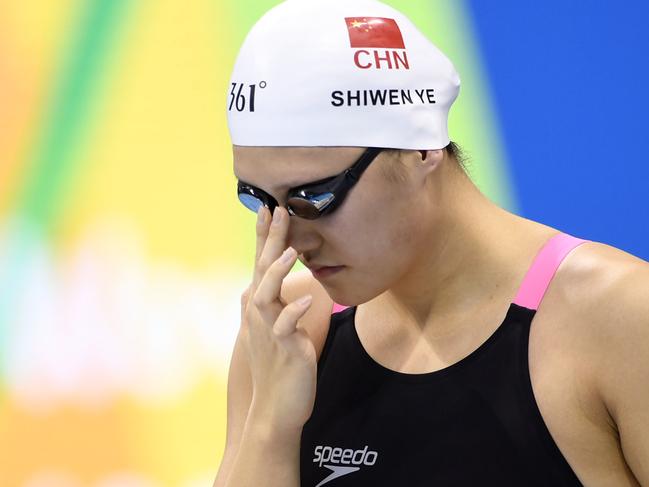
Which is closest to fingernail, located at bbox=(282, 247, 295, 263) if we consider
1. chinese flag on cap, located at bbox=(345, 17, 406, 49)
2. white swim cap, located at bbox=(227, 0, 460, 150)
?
white swim cap, located at bbox=(227, 0, 460, 150)

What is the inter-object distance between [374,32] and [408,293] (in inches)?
15.0

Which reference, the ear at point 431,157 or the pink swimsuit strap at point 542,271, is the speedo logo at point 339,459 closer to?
the pink swimsuit strap at point 542,271

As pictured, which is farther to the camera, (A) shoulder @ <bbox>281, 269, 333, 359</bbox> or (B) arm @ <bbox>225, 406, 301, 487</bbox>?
(A) shoulder @ <bbox>281, 269, 333, 359</bbox>

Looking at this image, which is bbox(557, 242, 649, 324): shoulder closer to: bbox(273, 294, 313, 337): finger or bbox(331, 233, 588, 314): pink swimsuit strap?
bbox(331, 233, 588, 314): pink swimsuit strap

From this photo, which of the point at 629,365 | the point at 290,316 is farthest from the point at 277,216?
→ the point at 629,365

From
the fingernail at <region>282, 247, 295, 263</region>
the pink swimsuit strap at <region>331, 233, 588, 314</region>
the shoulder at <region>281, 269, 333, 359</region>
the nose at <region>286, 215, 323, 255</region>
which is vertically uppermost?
the nose at <region>286, 215, 323, 255</region>

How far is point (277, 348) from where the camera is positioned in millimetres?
1601

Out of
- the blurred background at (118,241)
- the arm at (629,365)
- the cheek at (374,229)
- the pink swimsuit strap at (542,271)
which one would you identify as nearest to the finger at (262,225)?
the cheek at (374,229)

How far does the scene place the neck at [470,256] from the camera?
154 cm

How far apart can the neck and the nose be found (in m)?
0.15

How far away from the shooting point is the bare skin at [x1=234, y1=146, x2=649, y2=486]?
139cm

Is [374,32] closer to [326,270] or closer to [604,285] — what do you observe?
[326,270]

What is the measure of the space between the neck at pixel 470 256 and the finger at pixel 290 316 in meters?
0.15

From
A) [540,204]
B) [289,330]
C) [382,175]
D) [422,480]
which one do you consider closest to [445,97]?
[382,175]
